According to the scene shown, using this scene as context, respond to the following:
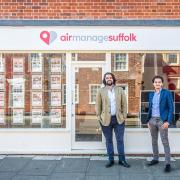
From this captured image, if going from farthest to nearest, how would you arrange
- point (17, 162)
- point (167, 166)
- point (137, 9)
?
point (137, 9), point (17, 162), point (167, 166)

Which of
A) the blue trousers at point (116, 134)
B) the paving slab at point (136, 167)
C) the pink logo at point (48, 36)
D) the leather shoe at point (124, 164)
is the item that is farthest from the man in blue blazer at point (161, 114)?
the pink logo at point (48, 36)

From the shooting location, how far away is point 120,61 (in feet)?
31.9

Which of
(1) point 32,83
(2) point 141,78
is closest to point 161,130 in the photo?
(2) point 141,78

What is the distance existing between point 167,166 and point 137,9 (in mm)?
3817

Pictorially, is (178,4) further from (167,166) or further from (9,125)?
(9,125)

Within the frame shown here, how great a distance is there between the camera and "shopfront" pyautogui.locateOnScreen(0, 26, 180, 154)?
9586 millimetres

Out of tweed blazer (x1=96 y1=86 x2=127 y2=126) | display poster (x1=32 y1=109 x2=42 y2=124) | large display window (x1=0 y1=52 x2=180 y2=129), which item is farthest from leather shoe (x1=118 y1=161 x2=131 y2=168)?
display poster (x1=32 y1=109 x2=42 y2=124)

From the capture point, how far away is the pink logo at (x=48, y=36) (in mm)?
9617

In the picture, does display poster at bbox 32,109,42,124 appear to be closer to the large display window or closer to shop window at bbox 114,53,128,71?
the large display window

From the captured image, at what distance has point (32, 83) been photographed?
32.7 ft

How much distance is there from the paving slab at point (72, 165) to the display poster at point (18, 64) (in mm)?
2480

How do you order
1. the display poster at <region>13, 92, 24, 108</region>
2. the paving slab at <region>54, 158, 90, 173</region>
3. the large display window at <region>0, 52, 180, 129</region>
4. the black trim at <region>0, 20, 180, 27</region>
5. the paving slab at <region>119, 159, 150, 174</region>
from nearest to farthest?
1. the paving slab at <region>119, 159, 150, 174</region>
2. the paving slab at <region>54, 158, 90, 173</region>
3. the black trim at <region>0, 20, 180, 27</region>
4. the large display window at <region>0, 52, 180, 129</region>
5. the display poster at <region>13, 92, 24, 108</region>

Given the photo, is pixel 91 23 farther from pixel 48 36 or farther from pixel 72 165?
pixel 72 165

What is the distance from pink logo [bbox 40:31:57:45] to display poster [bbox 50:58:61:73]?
0.50 metres
